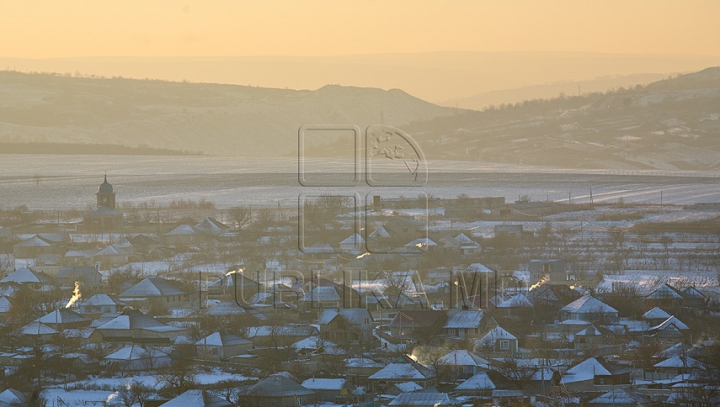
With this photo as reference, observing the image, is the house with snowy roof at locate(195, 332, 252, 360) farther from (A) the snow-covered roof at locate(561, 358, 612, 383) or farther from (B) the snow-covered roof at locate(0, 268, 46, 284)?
(B) the snow-covered roof at locate(0, 268, 46, 284)

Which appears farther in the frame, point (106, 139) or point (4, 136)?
point (106, 139)

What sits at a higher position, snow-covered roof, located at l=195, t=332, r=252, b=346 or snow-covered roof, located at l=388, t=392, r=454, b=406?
snow-covered roof, located at l=195, t=332, r=252, b=346

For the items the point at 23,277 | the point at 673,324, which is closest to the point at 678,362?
the point at 673,324

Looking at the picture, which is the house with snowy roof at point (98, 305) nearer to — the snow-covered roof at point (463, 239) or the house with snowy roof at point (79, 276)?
the house with snowy roof at point (79, 276)

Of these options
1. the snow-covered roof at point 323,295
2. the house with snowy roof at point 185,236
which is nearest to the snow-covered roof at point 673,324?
the snow-covered roof at point 323,295

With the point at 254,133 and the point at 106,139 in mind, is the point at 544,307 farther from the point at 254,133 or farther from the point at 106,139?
the point at 254,133

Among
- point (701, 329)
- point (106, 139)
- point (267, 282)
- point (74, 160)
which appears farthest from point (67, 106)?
point (701, 329)

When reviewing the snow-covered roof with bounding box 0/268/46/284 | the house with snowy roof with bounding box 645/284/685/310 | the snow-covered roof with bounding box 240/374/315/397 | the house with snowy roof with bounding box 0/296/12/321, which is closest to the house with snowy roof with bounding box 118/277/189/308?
the house with snowy roof with bounding box 0/296/12/321

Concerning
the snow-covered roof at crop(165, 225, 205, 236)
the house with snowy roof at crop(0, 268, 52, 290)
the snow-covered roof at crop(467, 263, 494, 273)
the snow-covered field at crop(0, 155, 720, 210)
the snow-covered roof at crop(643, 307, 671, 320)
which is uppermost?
the snow-covered field at crop(0, 155, 720, 210)
